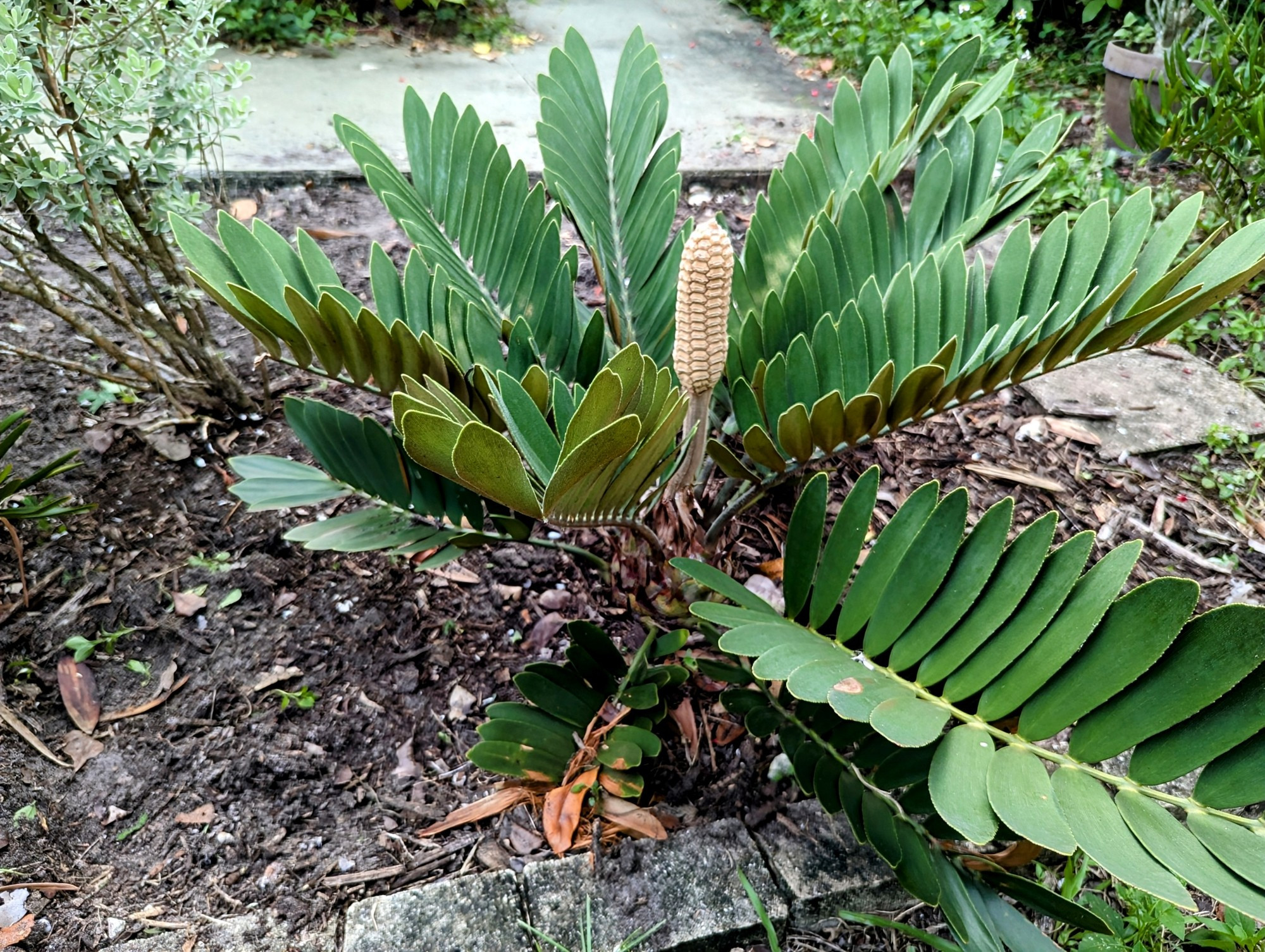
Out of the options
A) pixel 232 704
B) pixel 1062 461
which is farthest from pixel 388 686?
pixel 1062 461

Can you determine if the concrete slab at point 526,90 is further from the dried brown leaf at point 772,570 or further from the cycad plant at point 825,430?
the dried brown leaf at point 772,570

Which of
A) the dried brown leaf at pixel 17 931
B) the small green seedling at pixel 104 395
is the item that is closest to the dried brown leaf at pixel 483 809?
the dried brown leaf at pixel 17 931

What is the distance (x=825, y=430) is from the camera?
933 millimetres

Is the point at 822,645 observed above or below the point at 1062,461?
above

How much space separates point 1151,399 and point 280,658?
1882mm

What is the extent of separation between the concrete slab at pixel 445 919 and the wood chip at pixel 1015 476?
1239 millimetres

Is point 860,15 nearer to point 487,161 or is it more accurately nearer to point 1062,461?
point 1062,461

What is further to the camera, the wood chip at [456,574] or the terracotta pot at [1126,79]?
the terracotta pot at [1126,79]

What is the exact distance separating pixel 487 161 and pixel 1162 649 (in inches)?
41.5

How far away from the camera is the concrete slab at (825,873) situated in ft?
3.48

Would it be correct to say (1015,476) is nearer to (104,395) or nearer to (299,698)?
(299,698)

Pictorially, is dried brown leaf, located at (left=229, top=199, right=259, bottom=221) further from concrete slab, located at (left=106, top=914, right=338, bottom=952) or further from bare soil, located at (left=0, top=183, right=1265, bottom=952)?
concrete slab, located at (left=106, top=914, right=338, bottom=952)

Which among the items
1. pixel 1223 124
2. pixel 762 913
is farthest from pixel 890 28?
pixel 762 913

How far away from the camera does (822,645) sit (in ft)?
2.94
